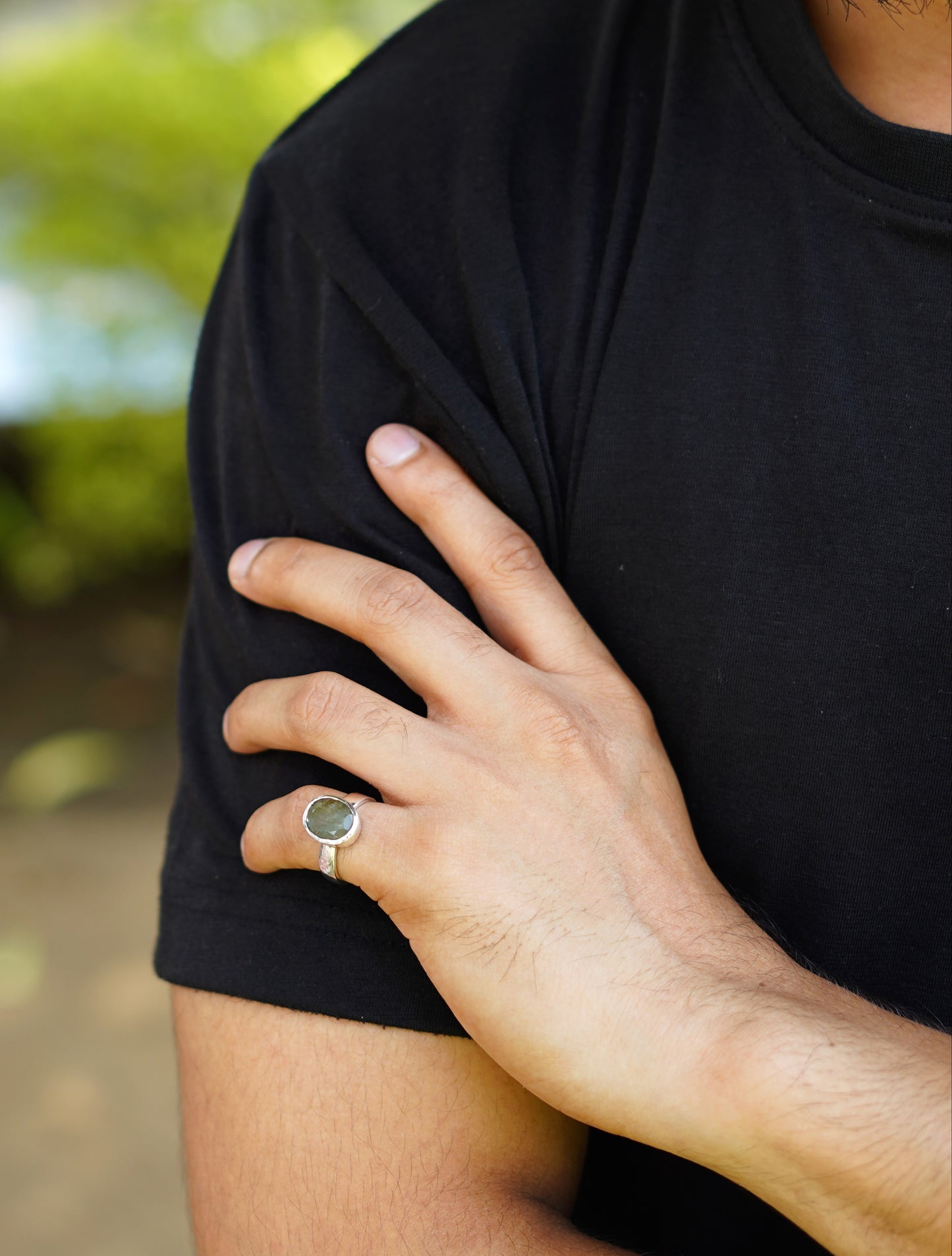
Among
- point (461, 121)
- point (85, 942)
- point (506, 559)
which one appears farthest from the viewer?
point (85, 942)

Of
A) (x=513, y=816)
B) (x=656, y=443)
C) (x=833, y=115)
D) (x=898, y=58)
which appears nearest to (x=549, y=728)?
(x=513, y=816)

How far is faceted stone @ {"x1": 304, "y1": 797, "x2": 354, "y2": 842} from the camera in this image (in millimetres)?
1188

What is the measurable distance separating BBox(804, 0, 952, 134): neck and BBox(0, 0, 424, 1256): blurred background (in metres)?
3.65

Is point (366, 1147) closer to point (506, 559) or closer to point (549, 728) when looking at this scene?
point (549, 728)

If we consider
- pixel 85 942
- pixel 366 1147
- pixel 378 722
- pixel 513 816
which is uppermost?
pixel 378 722

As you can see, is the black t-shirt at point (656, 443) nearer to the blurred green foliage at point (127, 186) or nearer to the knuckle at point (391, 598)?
the knuckle at point (391, 598)

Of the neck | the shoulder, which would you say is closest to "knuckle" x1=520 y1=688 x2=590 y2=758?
the shoulder

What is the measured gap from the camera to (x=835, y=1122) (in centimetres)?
106

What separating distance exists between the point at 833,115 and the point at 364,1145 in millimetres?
1170

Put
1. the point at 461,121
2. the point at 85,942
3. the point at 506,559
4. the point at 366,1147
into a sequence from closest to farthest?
the point at 366,1147 → the point at 506,559 → the point at 461,121 → the point at 85,942

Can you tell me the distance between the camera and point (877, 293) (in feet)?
4.18

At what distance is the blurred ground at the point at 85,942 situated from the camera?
3293mm

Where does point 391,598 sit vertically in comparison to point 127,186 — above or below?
below

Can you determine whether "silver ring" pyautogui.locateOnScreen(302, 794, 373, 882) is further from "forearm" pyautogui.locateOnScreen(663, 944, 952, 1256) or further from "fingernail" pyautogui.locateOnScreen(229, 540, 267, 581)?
"forearm" pyautogui.locateOnScreen(663, 944, 952, 1256)
